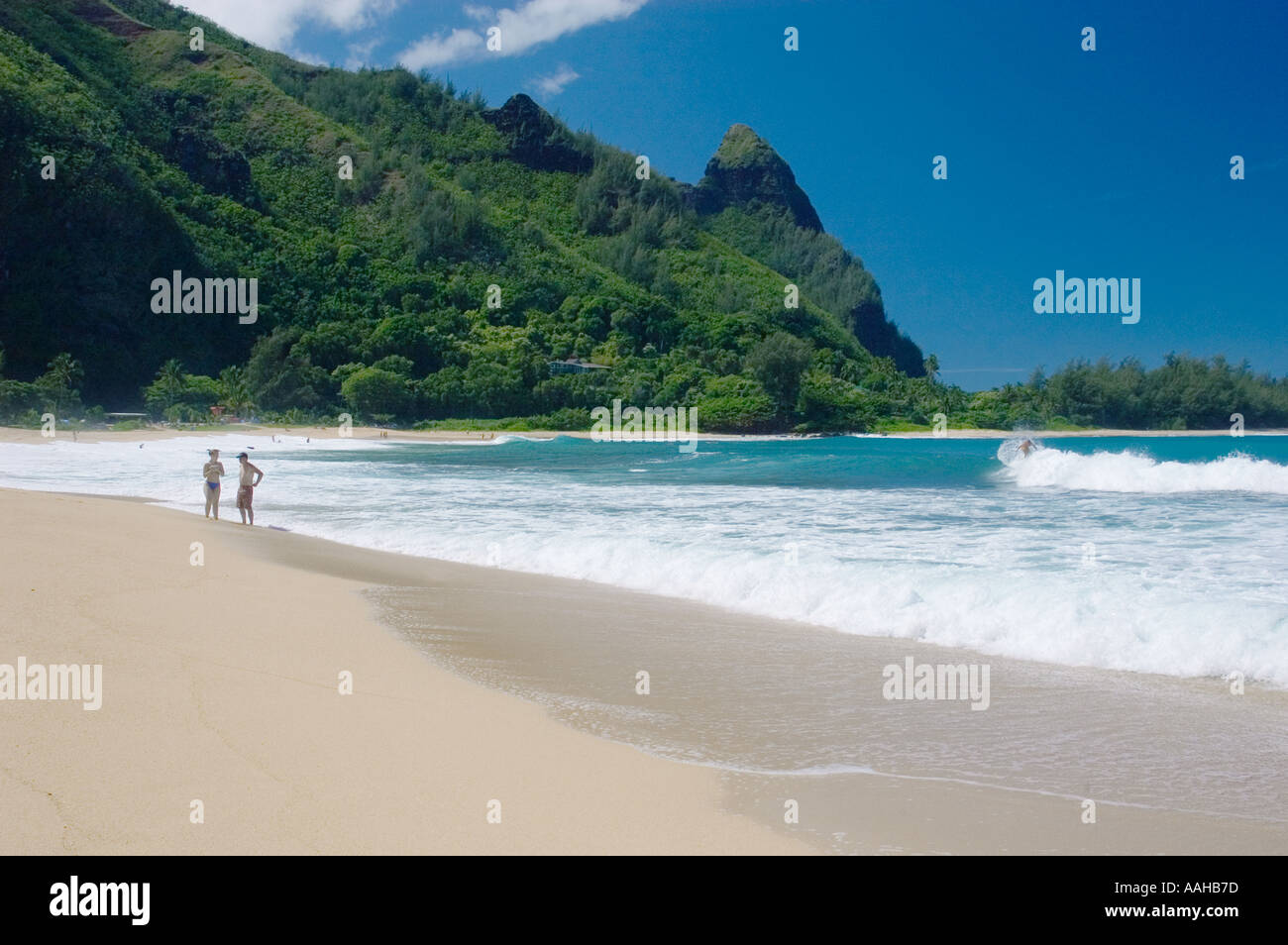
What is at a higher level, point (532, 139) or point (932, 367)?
point (532, 139)

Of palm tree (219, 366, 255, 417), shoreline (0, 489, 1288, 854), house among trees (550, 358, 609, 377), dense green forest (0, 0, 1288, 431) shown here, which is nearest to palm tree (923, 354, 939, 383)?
dense green forest (0, 0, 1288, 431)

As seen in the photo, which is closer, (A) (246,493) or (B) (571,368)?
(A) (246,493)

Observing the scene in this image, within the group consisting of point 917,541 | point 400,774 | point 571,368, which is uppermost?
point 571,368

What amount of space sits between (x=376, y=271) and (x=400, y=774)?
12630 cm

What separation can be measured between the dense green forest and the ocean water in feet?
191

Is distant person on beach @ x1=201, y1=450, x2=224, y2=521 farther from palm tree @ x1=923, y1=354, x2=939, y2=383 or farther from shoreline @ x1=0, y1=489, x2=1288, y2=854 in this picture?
palm tree @ x1=923, y1=354, x2=939, y2=383

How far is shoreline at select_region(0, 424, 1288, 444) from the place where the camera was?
55219 millimetres

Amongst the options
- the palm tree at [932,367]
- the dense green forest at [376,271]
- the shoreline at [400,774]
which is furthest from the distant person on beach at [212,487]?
the palm tree at [932,367]

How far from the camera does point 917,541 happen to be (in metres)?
12.4

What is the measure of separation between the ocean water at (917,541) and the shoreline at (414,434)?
3032cm

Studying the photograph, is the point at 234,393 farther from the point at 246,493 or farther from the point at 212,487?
the point at 246,493

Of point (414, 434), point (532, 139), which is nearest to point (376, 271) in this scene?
point (414, 434)
